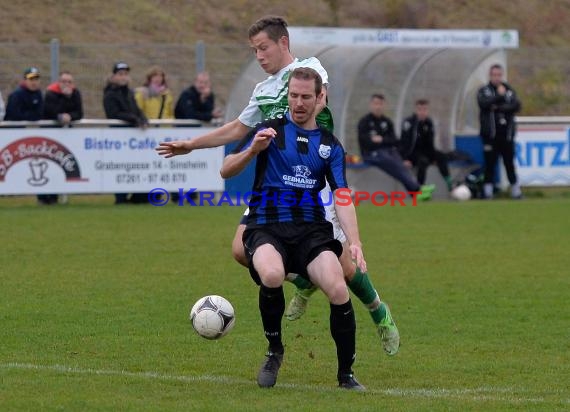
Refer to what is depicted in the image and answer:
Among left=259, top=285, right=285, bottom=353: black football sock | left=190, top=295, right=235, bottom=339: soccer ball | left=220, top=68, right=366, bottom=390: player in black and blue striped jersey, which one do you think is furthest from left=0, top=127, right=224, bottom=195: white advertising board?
left=259, top=285, right=285, bottom=353: black football sock

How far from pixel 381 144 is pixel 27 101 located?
5.67 m

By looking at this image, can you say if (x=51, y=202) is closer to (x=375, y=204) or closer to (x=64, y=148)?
(x=64, y=148)

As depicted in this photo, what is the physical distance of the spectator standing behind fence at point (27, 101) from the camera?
1756cm

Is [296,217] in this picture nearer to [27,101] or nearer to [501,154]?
[27,101]

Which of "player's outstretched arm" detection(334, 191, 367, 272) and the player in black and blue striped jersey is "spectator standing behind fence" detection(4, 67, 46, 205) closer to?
the player in black and blue striped jersey

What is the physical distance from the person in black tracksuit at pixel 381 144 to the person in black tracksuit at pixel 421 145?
50 cm

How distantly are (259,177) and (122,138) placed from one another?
1134 centimetres

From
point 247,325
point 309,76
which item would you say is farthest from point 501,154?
point 309,76

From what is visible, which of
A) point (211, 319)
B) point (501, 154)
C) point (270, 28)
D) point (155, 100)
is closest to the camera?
point (211, 319)

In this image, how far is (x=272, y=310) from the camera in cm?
653

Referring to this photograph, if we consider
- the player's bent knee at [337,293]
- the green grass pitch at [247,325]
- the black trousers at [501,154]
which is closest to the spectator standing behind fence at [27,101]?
the green grass pitch at [247,325]

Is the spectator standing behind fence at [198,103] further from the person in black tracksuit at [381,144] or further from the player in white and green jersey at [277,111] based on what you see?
the player in white and green jersey at [277,111]

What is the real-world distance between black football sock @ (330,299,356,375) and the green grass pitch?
0.49 feet

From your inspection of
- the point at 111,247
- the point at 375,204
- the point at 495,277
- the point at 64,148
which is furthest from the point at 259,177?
the point at 375,204
